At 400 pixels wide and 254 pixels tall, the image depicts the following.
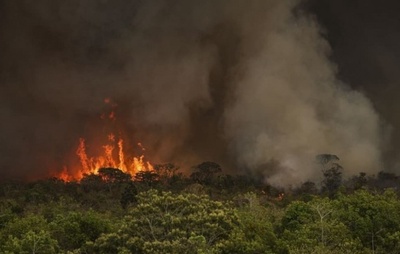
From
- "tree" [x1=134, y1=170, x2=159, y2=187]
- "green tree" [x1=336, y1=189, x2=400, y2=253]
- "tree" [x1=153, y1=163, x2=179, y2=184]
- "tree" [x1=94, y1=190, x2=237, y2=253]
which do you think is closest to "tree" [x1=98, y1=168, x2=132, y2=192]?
"tree" [x1=134, y1=170, x2=159, y2=187]

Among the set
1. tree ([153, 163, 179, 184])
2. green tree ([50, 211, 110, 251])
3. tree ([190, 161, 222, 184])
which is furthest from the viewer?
tree ([190, 161, 222, 184])

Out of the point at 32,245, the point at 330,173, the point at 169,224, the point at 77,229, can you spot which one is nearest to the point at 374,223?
the point at 169,224

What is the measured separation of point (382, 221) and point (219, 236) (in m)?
20.4

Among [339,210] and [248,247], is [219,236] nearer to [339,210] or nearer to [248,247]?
[248,247]

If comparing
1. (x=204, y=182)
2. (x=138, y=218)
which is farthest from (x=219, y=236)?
(x=204, y=182)

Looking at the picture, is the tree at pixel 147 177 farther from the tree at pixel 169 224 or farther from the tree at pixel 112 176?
the tree at pixel 169 224

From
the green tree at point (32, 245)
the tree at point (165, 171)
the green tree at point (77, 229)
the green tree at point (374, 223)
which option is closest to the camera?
the green tree at point (32, 245)

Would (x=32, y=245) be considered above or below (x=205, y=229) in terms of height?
above

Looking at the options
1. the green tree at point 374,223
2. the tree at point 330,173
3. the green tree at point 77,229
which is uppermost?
the tree at point 330,173

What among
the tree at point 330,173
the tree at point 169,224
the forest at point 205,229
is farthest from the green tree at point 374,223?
the tree at point 330,173

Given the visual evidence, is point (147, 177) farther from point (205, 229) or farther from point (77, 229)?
point (205, 229)

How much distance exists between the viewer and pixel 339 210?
59.8 meters

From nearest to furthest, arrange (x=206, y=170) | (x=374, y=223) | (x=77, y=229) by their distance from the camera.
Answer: (x=77, y=229)
(x=374, y=223)
(x=206, y=170)

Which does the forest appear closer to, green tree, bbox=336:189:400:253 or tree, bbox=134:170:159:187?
green tree, bbox=336:189:400:253
